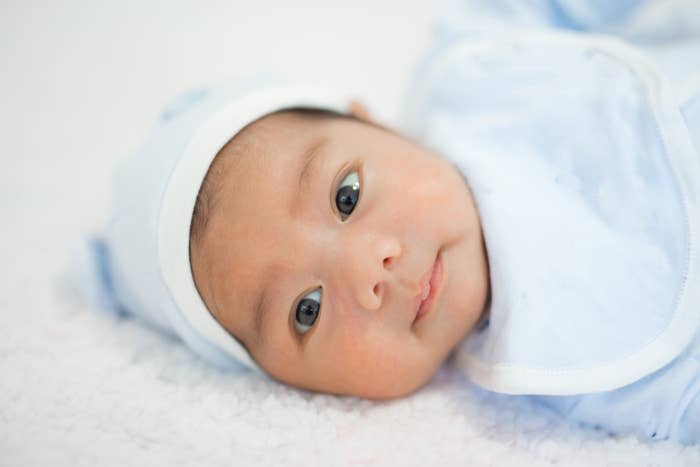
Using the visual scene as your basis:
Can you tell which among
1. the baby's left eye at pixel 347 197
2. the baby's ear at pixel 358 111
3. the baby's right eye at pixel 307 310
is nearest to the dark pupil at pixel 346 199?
the baby's left eye at pixel 347 197

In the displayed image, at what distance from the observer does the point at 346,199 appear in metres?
1.08

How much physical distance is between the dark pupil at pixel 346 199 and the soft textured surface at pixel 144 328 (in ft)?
0.98

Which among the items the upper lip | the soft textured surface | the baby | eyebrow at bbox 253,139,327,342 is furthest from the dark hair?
the upper lip

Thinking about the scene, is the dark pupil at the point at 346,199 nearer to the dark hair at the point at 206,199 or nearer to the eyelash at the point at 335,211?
the eyelash at the point at 335,211

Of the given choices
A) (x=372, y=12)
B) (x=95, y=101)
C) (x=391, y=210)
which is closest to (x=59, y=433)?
(x=391, y=210)

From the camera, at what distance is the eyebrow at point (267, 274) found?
1060 mm

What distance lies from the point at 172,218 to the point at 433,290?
1.39 feet

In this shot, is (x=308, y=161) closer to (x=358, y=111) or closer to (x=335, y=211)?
(x=335, y=211)

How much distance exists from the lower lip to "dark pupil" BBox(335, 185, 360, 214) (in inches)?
6.1

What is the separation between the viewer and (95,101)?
1784 millimetres

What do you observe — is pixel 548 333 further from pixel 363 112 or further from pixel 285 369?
pixel 363 112

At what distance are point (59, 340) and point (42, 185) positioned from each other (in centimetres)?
60

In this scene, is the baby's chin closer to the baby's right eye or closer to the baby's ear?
the baby's right eye

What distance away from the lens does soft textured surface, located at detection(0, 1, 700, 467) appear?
95cm
